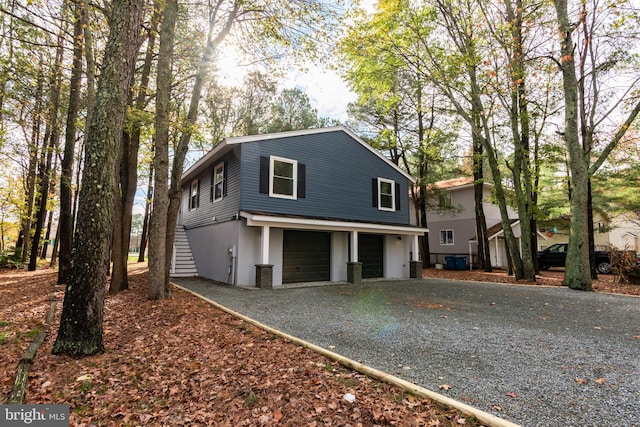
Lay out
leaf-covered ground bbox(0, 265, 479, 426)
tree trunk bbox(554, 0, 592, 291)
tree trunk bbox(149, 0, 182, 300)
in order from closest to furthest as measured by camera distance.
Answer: leaf-covered ground bbox(0, 265, 479, 426) → tree trunk bbox(149, 0, 182, 300) → tree trunk bbox(554, 0, 592, 291)

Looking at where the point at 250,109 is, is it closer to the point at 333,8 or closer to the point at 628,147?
the point at 333,8

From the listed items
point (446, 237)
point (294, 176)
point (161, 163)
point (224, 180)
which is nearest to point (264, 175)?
point (294, 176)

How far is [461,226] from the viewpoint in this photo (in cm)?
2195

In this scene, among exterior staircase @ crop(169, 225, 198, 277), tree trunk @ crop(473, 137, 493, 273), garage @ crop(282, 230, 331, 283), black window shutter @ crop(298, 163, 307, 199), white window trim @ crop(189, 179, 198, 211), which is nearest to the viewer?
garage @ crop(282, 230, 331, 283)

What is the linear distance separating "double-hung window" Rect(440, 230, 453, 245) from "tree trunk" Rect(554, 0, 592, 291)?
11737mm

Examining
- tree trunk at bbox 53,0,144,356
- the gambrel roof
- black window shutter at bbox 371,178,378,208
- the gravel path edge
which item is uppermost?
the gambrel roof

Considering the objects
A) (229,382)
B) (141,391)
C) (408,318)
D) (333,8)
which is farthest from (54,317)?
(333,8)

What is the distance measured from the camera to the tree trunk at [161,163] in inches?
291

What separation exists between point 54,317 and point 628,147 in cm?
2468

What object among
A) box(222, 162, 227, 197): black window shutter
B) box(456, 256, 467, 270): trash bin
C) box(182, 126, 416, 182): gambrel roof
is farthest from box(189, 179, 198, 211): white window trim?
box(456, 256, 467, 270): trash bin

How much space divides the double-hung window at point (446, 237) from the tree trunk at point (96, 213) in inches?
876

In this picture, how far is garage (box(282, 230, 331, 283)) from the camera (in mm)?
11516

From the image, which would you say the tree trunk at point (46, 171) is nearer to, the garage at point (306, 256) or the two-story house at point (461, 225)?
the garage at point (306, 256)

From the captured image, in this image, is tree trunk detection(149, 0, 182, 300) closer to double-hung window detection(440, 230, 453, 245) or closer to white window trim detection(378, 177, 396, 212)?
white window trim detection(378, 177, 396, 212)
